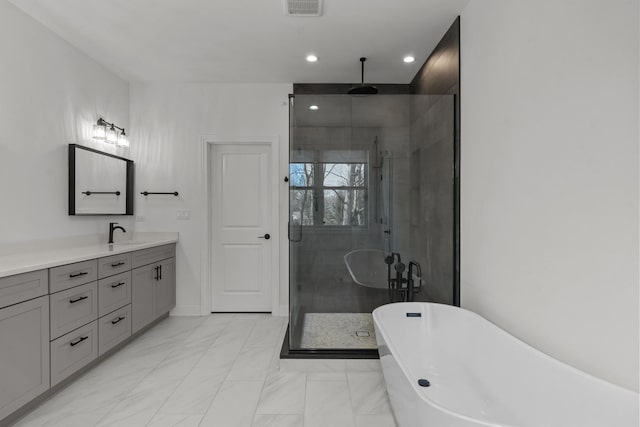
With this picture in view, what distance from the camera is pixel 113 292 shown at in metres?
2.52

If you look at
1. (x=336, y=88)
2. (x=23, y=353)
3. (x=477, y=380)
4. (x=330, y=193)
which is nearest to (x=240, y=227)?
(x=330, y=193)

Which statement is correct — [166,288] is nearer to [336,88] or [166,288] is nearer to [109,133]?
[109,133]

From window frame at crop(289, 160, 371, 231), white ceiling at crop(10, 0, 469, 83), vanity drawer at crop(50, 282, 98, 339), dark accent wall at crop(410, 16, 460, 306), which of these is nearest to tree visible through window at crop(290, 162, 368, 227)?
window frame at crop(289, 160, 371, 231)

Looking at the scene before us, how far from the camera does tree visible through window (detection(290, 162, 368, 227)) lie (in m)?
2.59

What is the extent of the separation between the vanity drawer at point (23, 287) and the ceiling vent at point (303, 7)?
2349mm

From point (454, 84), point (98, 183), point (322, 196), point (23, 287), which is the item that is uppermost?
point (454, 84)

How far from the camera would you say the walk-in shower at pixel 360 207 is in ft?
8.52

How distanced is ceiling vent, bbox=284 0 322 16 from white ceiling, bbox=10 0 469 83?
0.06 meters

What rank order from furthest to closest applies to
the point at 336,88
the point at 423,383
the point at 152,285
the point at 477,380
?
the point at 336,88 → the point at 152,285 → the point at 423,383 → the point at 477,380

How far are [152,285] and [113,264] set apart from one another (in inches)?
25.0

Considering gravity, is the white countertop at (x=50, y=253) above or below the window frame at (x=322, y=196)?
below

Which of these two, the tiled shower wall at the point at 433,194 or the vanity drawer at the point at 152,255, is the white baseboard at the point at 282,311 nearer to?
the vanity drawer at the point at 152,255

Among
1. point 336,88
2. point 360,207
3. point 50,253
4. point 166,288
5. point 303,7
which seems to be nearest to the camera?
point 303,7

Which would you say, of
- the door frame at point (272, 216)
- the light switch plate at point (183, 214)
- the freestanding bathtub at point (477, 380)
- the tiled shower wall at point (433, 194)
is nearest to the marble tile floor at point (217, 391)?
the freestanding bathtub at point (477, 380)
